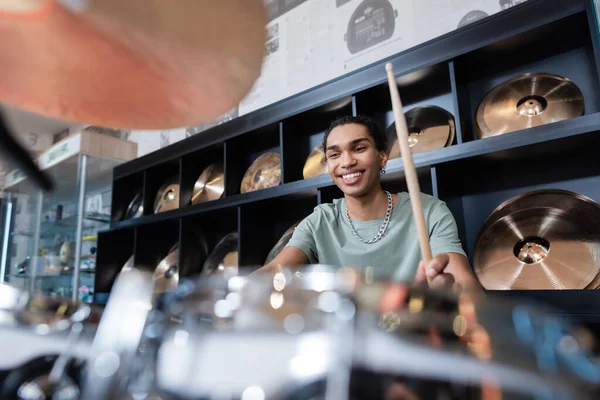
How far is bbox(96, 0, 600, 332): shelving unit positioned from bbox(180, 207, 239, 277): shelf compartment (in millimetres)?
22

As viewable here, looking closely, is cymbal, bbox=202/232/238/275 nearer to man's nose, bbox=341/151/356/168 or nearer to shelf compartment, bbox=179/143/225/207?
shelf compartment, bbox=179/143/225/207

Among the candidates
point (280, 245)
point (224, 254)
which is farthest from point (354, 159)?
point (224, 254)

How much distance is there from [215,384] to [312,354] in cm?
5

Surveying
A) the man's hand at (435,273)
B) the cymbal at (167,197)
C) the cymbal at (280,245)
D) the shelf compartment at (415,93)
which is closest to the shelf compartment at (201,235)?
the cymbal at (167,197)

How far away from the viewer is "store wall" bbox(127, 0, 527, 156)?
1941 mm

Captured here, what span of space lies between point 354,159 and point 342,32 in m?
1.25

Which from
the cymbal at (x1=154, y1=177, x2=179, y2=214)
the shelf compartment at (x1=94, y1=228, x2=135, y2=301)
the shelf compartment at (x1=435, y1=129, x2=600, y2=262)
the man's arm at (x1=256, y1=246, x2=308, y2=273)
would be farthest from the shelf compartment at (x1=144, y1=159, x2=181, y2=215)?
the shelf compartment at (x1=435, y1=129, x2=600, y2=262)

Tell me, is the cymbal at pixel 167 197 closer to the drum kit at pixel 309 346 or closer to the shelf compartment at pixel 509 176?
the shelf compartment at pixel 509 176

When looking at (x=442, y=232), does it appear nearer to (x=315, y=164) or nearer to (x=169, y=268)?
(x=315, y=164)

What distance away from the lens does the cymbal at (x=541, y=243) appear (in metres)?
1.38

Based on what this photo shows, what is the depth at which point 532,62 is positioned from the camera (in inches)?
64.8

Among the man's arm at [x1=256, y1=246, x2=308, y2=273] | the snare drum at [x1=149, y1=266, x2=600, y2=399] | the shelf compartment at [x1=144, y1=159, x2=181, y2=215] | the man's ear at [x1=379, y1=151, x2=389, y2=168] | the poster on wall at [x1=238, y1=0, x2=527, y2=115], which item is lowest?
the snare drum at [x1=149, y1=266, x2=600, y2=399]

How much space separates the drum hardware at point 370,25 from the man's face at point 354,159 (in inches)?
37.4

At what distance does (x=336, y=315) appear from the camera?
0.20 meters
